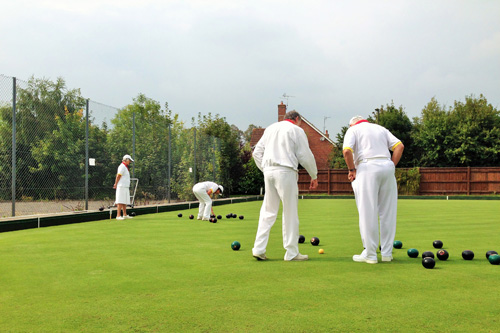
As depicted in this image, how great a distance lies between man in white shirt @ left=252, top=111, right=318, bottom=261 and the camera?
505 cm

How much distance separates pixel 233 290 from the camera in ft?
12.0

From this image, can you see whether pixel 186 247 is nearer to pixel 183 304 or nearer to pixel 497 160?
pixel 183 304

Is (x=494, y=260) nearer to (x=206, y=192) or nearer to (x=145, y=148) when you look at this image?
(x=206, y=192)

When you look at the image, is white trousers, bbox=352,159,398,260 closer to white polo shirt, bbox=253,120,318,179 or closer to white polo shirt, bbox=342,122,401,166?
white polo shirt, bbox=342,122,401,166

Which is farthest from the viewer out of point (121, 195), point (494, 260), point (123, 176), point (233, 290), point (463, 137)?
point (463, 137)

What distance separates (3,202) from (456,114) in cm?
2995

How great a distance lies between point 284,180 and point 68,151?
768cm

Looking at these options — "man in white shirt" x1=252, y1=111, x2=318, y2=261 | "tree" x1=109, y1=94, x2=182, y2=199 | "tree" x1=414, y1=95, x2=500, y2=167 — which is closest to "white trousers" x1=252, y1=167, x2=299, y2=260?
"man in white shirt" x1=252, y1=111, x2=318, y2=261

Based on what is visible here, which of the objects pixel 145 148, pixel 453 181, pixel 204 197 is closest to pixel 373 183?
pixel 204 197

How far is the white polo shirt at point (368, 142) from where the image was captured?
5.02 meters

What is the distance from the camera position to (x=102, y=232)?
8.16 meters

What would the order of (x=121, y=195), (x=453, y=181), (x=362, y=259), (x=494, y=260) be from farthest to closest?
1. (x=453, y=181)
2. (x=121, y=195)
3. (x=362, y=259)
4. (x=494, y=260)

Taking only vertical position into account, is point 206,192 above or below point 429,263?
above

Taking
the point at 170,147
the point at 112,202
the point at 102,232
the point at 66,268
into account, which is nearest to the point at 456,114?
the point at 170,147
